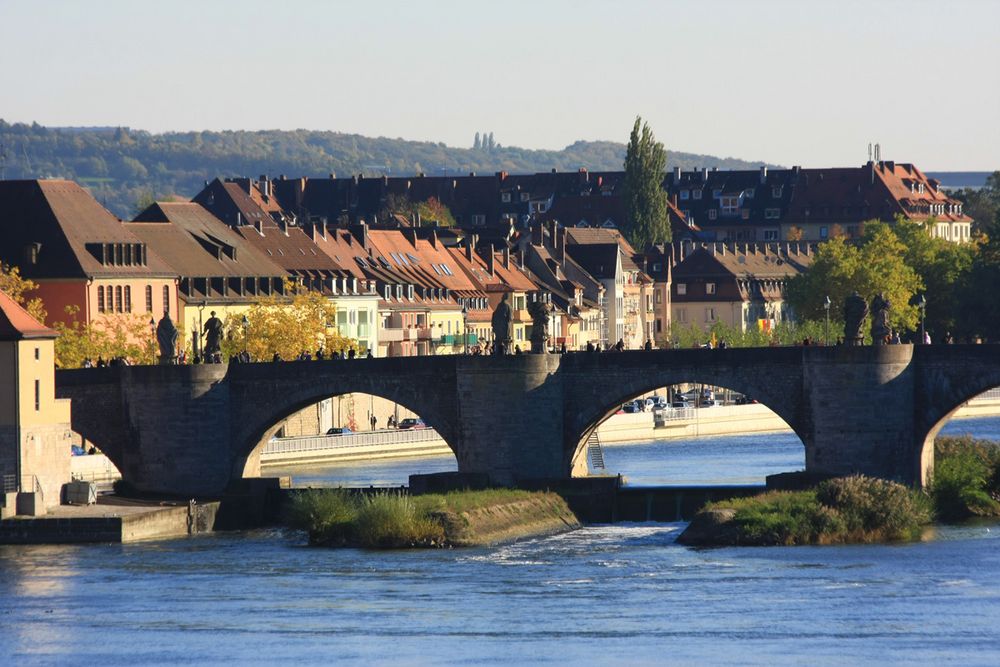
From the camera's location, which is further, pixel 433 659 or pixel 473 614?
pixel 473 614

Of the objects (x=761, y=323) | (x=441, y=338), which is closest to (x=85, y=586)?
(x=441, y=338)

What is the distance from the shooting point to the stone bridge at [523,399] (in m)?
90.4

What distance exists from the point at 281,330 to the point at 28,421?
39.1 meters

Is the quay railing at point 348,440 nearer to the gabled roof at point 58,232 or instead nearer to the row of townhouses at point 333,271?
the row of townhouses at point 333,271

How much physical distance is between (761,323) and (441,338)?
122ft

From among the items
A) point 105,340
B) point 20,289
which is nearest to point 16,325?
point 20,289

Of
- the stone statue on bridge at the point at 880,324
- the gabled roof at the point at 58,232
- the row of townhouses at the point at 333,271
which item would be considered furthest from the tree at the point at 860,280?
the stone statue on bridge at the point at 880,324

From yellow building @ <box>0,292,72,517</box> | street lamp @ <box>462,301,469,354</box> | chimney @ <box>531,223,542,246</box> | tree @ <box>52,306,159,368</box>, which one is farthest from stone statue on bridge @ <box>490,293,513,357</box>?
chimney @ <box>531,223,542,246</box>

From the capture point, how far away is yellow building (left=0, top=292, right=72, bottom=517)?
85.0 meters

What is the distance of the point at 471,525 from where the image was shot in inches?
3300

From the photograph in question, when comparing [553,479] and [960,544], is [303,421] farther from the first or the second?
[960,544]

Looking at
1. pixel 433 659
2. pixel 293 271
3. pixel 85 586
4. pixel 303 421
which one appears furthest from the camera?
pixel 293 271

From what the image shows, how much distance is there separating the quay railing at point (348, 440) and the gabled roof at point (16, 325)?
31738mm

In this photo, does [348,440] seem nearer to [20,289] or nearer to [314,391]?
[20,289]
